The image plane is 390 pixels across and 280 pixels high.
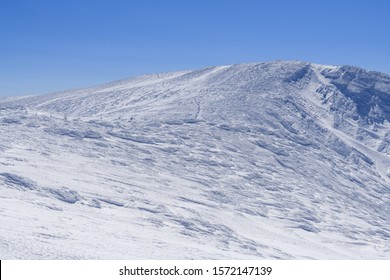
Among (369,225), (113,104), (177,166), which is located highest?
(113,104)

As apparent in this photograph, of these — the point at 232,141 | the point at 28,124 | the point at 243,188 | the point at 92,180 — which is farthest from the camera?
the point at 232,141

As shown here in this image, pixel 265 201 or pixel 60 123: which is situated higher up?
pixel 60 123

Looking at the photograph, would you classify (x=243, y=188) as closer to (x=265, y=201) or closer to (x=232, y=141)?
(x=265, y=201)

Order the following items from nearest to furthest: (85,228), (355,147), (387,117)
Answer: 1. (85,228)
2. (355,147)
3. (387,117)

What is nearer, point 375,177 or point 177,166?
point 177,166
